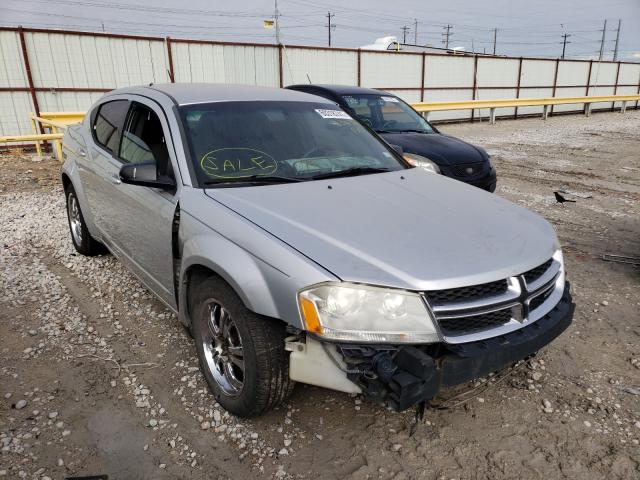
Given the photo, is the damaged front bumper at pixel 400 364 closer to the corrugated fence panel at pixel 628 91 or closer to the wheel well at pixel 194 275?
the wheel well at pixel 194 275

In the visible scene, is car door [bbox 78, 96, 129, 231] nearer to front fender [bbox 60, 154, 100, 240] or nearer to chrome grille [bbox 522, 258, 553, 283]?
front fender [bbox 60, 154, 100, 240]

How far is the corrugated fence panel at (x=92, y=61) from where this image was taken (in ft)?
43.5

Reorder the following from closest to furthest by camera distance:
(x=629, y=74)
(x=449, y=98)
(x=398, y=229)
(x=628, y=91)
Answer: (x=398, y=229) < (x=449, y=98) < (x=629, y=74) < (x=628, y=91)

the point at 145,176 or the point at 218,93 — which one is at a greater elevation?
the point at 218,93

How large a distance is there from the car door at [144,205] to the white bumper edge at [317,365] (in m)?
1.14

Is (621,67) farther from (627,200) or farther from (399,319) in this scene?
(399,319)

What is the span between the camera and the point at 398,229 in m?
2.44

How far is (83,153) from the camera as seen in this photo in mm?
4398

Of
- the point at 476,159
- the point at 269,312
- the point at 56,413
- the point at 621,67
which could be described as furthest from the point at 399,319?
the point at 621,67

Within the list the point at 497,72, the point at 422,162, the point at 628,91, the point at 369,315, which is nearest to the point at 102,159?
the point at 369,315

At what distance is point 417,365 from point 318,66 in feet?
57.8

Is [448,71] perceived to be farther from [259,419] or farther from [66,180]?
[259,419]

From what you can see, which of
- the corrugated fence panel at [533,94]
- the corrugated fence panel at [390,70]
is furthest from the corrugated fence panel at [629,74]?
the corrugated fence panel at [390,70]

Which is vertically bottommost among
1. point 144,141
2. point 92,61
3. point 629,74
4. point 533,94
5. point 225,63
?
point 533,94
